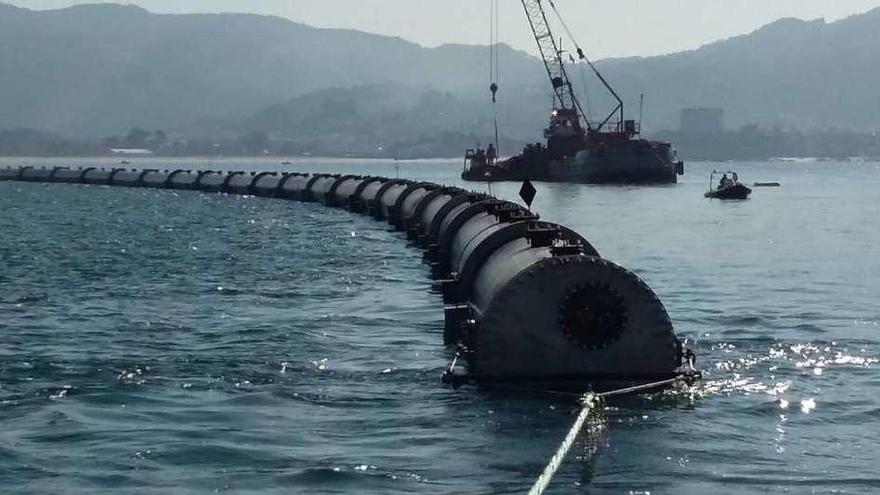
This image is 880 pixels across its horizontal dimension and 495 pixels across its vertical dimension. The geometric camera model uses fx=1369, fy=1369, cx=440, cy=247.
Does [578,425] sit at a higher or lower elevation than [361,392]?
higher

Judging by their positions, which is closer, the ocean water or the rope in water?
the rope in water

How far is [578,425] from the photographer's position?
79.1ft

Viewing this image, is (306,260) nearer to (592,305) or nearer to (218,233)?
(218,233)

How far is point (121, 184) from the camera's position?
7141 inches

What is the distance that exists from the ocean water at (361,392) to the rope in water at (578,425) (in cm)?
27

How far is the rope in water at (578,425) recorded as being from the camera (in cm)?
1976

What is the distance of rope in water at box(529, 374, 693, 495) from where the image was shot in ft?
64.8

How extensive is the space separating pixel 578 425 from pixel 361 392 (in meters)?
6.21

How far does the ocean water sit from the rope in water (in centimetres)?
27

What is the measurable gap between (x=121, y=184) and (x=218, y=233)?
101075 mm

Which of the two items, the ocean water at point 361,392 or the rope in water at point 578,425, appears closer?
the rope in water at point 578,425

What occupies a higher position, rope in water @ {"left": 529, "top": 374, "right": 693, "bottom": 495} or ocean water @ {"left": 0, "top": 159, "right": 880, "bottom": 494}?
rope in water @ {"left": 529, "top": 374, "right": 693, "bottom": 495}

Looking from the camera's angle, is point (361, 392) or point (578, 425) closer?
point (578, 425)

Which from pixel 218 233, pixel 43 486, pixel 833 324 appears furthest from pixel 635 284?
pixel 218 233
